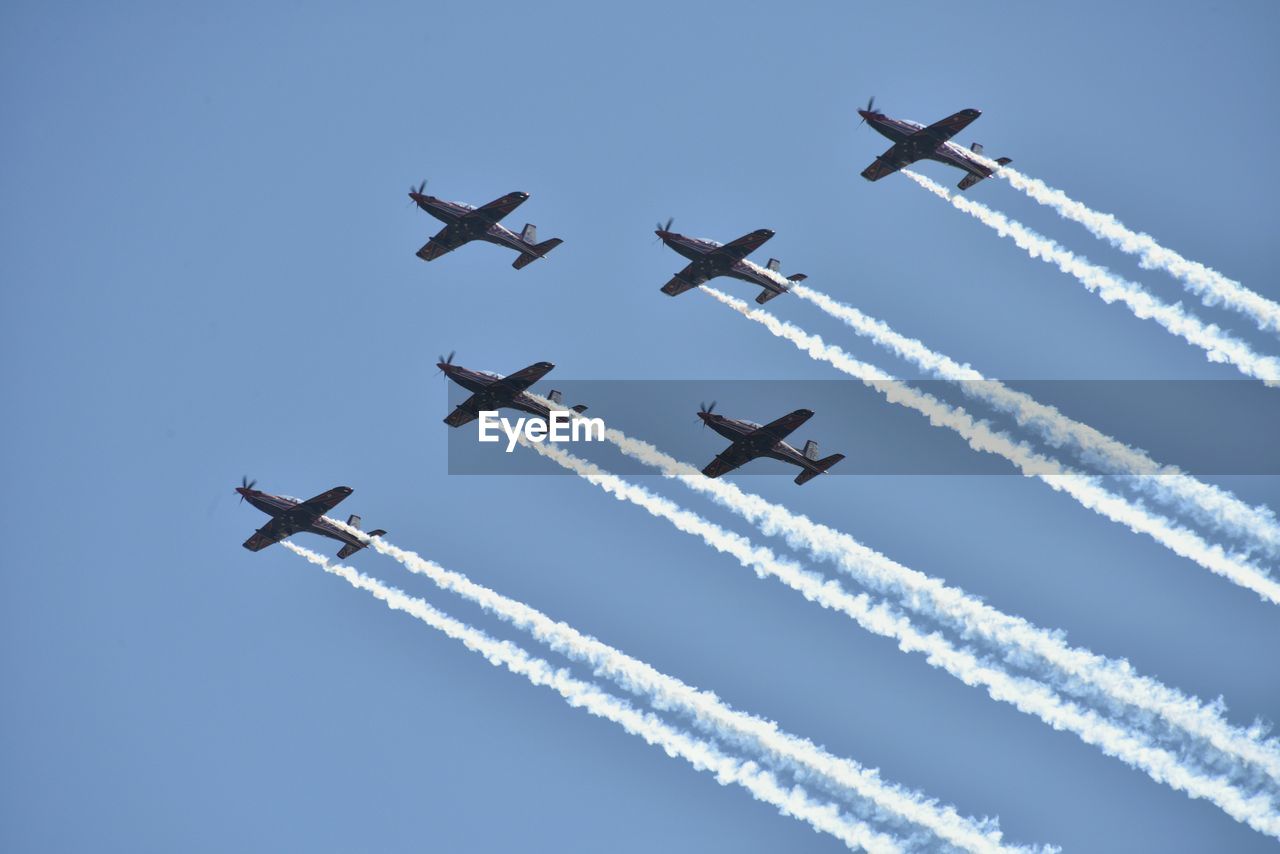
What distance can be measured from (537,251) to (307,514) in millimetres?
18071

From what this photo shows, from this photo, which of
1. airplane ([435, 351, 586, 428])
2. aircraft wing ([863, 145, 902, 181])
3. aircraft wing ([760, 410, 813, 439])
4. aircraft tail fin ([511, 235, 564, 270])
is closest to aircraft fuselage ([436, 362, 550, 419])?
airplane ([435, 351, 586, 428])

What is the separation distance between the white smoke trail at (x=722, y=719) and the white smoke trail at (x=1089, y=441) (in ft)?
57.9

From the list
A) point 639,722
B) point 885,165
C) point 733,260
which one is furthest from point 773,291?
point 639,722

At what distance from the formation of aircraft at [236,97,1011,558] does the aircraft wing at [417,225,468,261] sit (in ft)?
1.26

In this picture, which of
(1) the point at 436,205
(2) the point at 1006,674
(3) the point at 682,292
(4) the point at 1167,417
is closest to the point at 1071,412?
(4) the point at 1167,417

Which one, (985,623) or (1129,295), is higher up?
(1129,295)

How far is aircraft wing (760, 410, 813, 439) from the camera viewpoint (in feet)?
265

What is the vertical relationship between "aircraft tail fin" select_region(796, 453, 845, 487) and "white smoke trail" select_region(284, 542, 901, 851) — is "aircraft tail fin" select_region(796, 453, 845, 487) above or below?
above

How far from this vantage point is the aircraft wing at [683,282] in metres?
87.7

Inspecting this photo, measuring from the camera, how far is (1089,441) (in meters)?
A: 82.2

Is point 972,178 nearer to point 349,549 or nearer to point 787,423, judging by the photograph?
point 787,423

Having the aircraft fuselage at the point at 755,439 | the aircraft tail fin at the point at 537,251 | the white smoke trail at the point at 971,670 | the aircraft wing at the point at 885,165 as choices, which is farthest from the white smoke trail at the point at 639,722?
the aircraft wing at the point at 885,165

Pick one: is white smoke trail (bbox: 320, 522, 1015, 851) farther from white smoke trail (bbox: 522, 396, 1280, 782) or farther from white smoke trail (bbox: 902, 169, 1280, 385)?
white smoke trail (bbox: 902, 169, 1280, 385)

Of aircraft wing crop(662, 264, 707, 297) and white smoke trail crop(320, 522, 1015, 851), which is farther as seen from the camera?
aircraft wing crop(662, 264, 707, 297)
